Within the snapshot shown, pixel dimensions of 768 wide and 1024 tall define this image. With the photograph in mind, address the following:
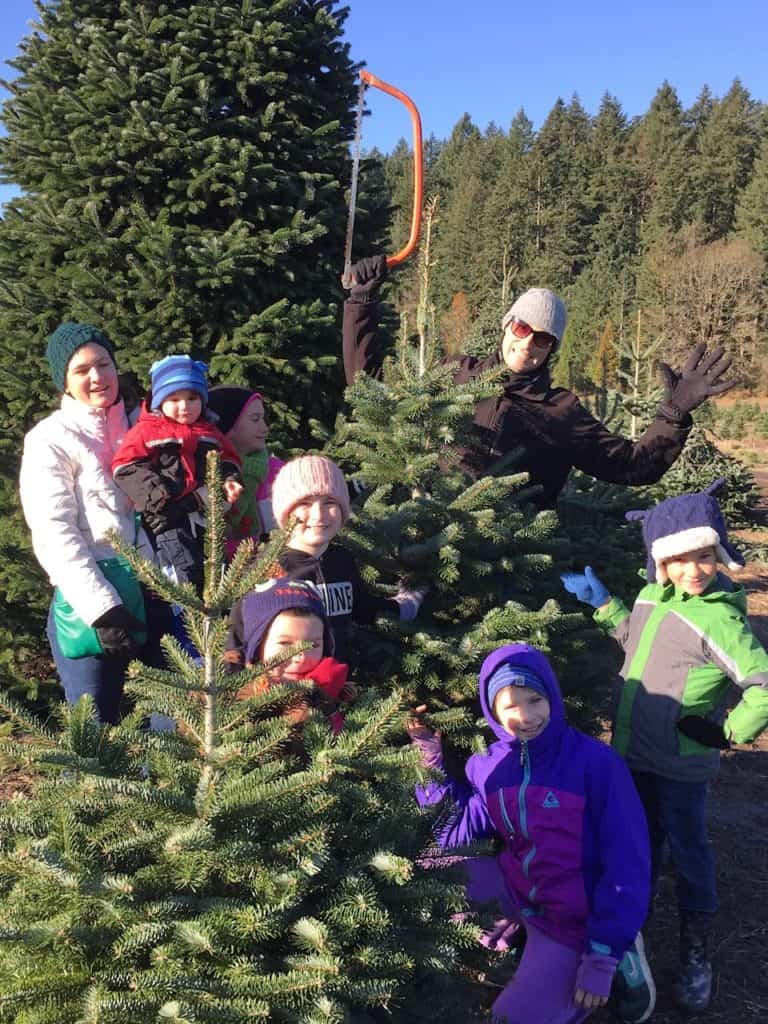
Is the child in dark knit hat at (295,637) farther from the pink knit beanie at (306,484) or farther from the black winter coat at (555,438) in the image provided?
the black winter coat at (555,438)

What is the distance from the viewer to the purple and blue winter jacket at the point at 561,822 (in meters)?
2.54

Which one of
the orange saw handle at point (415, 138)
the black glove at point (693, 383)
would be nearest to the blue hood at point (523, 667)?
the black glove at point (693, 383)

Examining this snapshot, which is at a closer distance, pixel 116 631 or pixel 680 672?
pixel 116 631

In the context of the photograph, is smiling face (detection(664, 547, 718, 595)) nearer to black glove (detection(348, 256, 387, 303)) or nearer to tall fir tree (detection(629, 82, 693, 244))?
black glove (detection(348, 256, 387, 303))

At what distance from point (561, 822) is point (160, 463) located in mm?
1860

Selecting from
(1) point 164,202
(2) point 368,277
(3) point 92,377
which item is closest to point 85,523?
(3) point 92,377

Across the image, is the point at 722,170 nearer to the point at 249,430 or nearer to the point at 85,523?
the point at 249,430

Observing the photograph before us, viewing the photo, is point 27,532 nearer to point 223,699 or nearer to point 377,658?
point 377,658

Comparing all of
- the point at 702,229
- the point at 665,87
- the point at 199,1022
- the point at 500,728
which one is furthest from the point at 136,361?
the point at 665,87

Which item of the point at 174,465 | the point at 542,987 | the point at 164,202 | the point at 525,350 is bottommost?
the point at 542,987

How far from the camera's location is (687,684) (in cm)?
301

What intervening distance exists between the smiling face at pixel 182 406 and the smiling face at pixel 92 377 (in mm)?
226

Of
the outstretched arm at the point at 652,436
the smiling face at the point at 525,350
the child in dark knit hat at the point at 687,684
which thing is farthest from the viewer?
the outstretched arm at the point at 652,436

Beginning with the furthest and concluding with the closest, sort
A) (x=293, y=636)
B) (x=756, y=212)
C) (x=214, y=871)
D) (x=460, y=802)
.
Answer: (x=756, y=212), (x=460, y=802), (x=293, y=636), (x=214, y=871)
